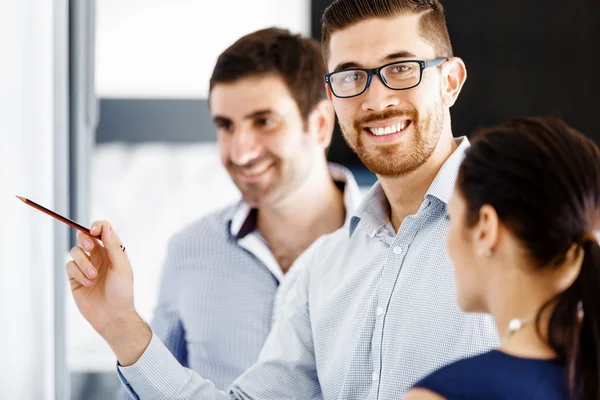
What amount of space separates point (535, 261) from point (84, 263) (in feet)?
2.37

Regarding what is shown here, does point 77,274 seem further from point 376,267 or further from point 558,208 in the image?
point 558,208

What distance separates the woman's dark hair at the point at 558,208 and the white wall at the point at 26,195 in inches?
38.7

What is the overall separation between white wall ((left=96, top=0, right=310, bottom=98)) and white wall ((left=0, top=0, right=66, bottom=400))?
914 millimetres

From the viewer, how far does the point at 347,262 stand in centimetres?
154

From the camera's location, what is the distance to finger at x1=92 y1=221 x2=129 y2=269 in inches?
51.4

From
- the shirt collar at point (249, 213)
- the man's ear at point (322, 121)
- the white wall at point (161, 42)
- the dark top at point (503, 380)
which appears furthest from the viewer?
the white wall at point (161, 42)

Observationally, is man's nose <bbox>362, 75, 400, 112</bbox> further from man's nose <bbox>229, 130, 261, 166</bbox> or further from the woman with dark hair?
man's nose <bbox>229, 130, 261, 166</bbox>

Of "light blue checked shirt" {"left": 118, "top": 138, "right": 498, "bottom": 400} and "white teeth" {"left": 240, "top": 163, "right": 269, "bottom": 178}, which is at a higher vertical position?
"white teeth" {"left": 240, "top": 163, "right": 269, "bottom": 178}

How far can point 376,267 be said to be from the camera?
147 cm

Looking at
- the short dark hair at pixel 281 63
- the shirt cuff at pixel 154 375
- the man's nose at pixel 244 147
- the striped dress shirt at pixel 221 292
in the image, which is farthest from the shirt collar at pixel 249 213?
the shirt cuff at pixel 154 375

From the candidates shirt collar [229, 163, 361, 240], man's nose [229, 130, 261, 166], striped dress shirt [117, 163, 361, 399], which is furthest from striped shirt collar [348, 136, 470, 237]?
man's nose [229, 130, 261, 166]

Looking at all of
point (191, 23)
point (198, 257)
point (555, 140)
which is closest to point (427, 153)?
point (555, 140)

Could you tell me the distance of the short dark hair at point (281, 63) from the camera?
6.71 ft

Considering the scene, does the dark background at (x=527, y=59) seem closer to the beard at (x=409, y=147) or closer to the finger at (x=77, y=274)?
the beard at (x=409, y=147)
